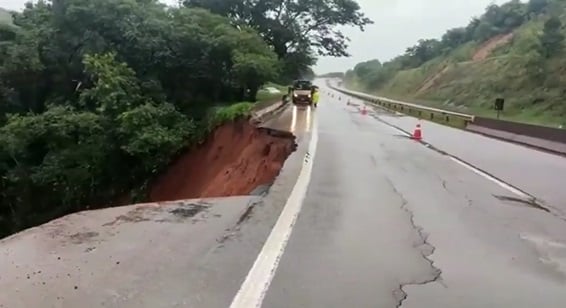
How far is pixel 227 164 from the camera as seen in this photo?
25.9 m

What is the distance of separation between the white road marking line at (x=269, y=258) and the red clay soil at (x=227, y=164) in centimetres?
724

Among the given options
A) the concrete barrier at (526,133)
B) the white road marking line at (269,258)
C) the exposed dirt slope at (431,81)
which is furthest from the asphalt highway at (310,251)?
the exposed dirt slope at (431,81)

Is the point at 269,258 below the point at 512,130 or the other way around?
the other way around

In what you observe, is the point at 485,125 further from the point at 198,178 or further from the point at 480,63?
the point at 480,63

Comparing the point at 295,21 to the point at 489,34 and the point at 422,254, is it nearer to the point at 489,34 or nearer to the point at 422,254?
the point at 489,34

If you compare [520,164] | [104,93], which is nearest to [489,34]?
[104,93]

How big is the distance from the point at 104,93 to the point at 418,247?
23.8 m

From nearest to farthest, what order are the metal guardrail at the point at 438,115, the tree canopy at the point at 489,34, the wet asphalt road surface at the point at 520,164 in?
the wet asphalt road surface at the point at 520,164 → the metal guardrail at the point at 438,115 → the tree canopy at the point at 489,34

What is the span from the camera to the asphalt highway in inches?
208

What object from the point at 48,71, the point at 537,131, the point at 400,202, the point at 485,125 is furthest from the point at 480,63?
the point at 400,202

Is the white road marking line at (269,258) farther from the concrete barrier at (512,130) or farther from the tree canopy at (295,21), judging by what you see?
the tree canopy at (295,21)

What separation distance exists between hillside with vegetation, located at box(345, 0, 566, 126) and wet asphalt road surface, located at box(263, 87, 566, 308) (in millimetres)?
24845

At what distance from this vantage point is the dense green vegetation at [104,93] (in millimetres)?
27703

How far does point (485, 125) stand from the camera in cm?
3247
